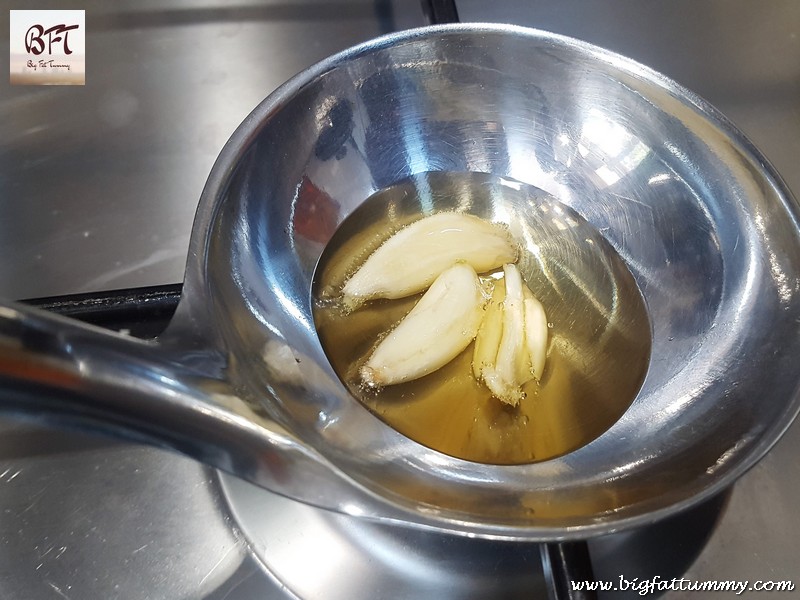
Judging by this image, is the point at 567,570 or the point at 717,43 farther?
the point at 717,43

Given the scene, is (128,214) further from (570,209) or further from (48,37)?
(570,209)

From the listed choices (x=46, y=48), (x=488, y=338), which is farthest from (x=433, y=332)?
(x=46, y=48)

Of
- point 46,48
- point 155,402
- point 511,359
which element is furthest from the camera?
point 46,48

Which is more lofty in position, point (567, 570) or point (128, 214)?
point (128, 214)

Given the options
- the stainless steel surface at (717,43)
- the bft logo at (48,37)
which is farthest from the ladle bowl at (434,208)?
the bft logo at (48,37)

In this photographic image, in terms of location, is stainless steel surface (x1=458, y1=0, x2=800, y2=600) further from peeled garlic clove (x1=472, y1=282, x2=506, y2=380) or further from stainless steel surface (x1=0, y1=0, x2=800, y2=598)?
peeled garlic clove (x1=472, y1=282, x2=506, y2=380)

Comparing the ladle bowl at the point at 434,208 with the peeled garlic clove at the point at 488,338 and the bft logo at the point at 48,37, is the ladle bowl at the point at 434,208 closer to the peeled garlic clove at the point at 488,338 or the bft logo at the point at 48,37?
the peeled garlic clove at the point at 488,338
